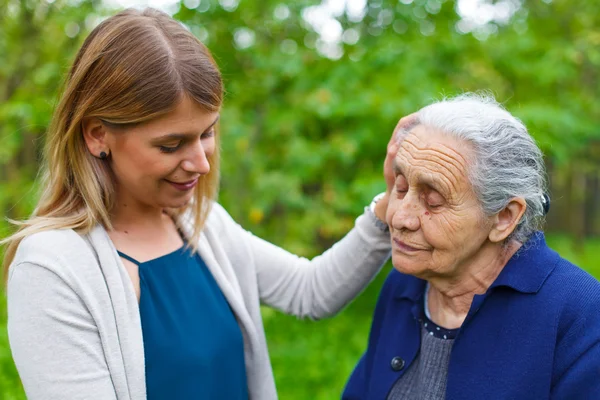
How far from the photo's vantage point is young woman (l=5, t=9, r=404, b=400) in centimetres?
172

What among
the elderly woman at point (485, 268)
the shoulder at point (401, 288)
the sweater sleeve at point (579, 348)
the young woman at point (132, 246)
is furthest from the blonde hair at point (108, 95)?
the sweater sleeve at point (579, 348)

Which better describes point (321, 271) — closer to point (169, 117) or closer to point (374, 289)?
point (169, 117)

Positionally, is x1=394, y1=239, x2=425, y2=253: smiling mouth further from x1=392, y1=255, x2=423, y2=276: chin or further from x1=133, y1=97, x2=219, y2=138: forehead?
x1=133, y1=97, x2=219, y2=138: forehead

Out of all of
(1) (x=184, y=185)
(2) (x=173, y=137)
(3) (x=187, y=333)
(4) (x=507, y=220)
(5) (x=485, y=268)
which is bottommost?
(3) (x=187, y=333)

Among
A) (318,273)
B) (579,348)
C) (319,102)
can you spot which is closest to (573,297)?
(579,348)

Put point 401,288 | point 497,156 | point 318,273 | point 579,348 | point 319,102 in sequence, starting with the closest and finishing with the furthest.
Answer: point 579,348, point 497,156, point 401,288, point 318,273, point 319,102

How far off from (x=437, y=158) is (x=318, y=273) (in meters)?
0.74

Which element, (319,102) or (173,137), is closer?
(173,137)

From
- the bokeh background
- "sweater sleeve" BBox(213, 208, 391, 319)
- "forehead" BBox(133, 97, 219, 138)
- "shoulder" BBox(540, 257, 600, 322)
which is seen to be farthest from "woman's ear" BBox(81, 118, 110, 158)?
the bokeh background

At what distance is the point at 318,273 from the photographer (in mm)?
2379

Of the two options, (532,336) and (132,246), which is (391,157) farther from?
(132,246)

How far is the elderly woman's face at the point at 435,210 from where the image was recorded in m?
1.83

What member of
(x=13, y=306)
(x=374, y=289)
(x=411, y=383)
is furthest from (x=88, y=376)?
(x=374, y=289)

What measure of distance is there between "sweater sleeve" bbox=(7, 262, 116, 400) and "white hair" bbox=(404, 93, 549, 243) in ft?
3.85
